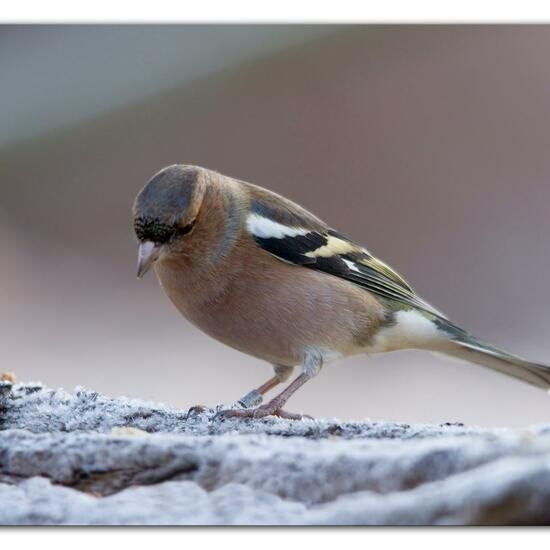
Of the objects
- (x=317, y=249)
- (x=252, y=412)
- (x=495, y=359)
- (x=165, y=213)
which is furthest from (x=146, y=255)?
(x=495, y=359)

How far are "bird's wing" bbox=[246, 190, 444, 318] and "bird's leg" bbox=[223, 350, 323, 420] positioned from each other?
38 cm

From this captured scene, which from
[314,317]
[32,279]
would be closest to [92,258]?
[32,279]

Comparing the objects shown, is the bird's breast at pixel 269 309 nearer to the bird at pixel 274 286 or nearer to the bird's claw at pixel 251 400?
the bird at pixel 274 286

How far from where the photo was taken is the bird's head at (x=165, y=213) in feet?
10.7

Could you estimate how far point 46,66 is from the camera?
3.91 metres

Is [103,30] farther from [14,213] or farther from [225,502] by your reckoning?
[225,502]

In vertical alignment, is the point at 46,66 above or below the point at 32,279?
above

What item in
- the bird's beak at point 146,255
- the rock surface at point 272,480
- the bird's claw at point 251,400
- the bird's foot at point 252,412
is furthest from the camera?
the bird's claw at point 251,400

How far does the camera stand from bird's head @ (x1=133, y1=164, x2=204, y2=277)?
10.7ft

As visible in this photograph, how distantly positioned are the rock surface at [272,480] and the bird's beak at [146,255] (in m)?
0.75

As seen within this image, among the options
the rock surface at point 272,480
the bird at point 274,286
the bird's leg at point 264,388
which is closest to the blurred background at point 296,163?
the bird at point 274,286

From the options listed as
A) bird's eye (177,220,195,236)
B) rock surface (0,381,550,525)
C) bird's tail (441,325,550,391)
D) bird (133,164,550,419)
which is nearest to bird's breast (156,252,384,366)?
bird (133,164,550,419)
